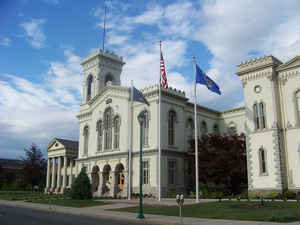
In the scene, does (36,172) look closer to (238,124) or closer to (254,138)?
(238,124)

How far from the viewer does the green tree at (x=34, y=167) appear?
227 feet

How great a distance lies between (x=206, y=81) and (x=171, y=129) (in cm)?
1277

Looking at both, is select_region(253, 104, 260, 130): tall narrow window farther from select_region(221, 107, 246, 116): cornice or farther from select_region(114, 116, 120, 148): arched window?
select_region(114, 116, 120, 148): arched window

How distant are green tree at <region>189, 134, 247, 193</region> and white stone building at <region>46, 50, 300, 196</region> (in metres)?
4.16

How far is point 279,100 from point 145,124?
1687cm

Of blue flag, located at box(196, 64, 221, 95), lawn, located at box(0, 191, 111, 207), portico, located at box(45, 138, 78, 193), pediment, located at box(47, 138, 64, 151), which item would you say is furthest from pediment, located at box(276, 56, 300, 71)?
pediment, located at box(47, 138, 64, 151)

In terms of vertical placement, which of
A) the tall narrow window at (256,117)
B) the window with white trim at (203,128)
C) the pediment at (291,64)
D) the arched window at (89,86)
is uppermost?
the arched window at (89,86)

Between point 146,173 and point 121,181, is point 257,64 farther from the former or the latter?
point 121,181

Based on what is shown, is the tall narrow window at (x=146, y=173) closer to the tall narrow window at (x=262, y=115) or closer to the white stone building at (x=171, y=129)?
the white stone building at (x=171, y=129)

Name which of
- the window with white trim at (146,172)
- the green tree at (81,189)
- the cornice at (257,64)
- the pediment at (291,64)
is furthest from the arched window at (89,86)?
the pediment at (291,64)

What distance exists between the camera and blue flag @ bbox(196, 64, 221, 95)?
3042cm

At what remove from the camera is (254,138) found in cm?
3244

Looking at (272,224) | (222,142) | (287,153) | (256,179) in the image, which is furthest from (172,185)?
(272,224)

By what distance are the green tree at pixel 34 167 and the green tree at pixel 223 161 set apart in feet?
141
